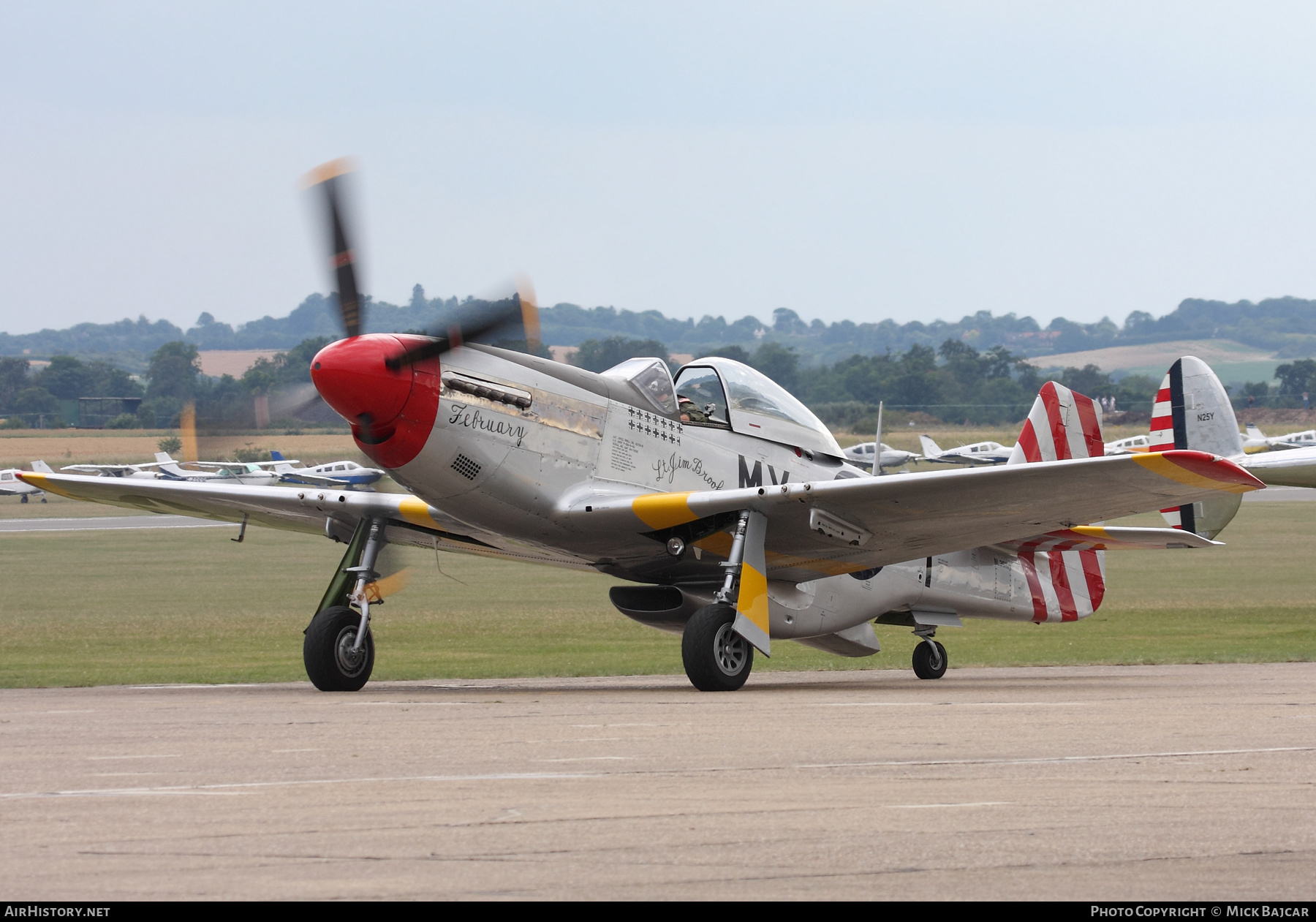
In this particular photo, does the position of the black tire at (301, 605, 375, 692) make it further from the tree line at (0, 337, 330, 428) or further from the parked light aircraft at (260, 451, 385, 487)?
the tree line at (0, 337, 330, 428)

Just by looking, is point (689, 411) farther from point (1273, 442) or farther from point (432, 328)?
point (1273, 442)

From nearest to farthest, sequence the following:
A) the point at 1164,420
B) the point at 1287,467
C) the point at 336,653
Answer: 1. the point at 336,653
2. the point at 1287,467
3. the point at 1164,420

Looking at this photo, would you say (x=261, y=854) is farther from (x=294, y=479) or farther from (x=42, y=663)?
(x=294, y=479)

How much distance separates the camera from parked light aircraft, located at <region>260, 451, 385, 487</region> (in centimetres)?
8250

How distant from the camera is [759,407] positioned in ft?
48.5

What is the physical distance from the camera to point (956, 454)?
98.7 m

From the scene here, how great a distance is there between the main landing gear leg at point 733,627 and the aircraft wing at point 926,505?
0.43 m

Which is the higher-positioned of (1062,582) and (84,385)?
(1062,582)

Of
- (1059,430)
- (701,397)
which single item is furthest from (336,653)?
(1059,430)

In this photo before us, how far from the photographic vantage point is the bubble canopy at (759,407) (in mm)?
14570

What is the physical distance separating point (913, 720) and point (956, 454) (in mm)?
89936

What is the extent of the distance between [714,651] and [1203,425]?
665 inches

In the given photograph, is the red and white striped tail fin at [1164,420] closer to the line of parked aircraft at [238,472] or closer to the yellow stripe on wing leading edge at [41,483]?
the yellow stripe on wing leading edge at [41,483]

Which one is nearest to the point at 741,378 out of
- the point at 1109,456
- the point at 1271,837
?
the point at 1109,456
